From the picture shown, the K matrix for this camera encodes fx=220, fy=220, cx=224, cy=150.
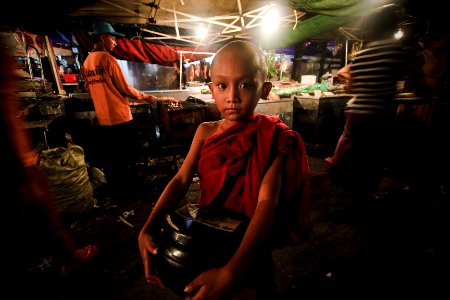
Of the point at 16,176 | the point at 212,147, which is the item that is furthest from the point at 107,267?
the point at 16,176

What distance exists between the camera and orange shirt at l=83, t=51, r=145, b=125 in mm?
4820

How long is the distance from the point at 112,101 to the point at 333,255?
5.25 meters

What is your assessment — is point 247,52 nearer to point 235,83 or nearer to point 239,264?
point 235,83

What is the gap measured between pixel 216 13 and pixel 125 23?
2995mm

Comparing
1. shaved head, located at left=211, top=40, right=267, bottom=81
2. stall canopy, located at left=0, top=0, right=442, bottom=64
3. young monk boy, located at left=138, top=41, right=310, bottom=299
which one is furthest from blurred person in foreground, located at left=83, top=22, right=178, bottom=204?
shaved head, located at left=211, top=40, right=267, bottom=81

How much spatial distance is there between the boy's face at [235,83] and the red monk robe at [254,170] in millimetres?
127

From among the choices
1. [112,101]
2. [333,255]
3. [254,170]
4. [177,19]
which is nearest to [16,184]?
[254,170]

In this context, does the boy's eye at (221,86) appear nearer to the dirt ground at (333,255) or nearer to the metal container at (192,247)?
the metal container at (192,247)

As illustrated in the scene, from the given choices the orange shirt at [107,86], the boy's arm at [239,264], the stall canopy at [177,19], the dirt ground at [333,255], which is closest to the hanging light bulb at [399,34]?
the boy's arm at [239,264]

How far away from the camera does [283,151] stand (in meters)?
1.34

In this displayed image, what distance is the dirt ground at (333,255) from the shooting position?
2.61m

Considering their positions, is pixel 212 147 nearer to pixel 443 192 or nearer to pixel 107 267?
pixel 107 267

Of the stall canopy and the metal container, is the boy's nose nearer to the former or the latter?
the metal container

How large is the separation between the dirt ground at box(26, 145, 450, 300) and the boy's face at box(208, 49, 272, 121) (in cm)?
234
